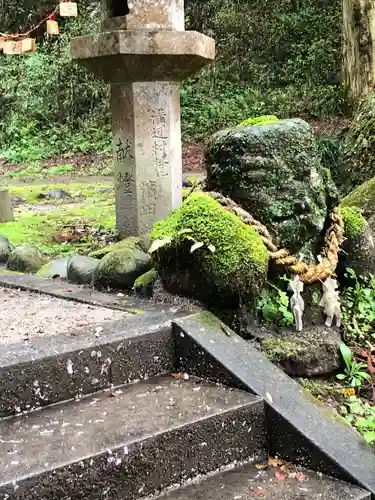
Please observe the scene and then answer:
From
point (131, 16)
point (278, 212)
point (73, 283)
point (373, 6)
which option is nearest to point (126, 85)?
point (131, 16)

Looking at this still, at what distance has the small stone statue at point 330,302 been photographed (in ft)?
10.9

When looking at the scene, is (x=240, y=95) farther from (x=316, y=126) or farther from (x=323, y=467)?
(x=323, y=467)

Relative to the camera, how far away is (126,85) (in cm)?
480

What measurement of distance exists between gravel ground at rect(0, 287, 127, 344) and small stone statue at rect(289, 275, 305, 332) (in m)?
0.85

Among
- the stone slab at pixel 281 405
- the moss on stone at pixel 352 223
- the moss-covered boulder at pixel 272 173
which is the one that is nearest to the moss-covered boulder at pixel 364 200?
the moss on stone at pixel 352 223

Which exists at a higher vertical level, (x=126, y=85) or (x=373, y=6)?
(x=373, y=6)

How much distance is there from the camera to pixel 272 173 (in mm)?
3273

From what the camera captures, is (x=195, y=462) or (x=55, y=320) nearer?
(x=195, y=462)

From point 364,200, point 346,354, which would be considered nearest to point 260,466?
point 346,354

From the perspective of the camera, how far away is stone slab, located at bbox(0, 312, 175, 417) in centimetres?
252

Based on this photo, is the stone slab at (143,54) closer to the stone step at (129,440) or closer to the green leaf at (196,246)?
the green leaf at (196,246)

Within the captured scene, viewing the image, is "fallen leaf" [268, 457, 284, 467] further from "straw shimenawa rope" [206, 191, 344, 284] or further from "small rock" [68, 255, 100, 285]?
"small rock" [68, 255, 100, 285]

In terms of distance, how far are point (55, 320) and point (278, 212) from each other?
4.09ft

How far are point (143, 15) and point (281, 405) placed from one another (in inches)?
121
